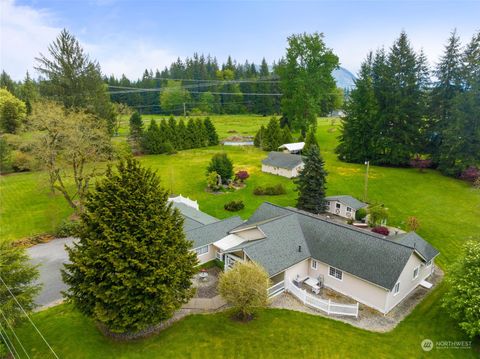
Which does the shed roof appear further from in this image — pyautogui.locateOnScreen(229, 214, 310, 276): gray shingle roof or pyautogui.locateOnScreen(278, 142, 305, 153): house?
pyautogui.locateOnScreen(229, 214, 310, 276): gray shingle roof

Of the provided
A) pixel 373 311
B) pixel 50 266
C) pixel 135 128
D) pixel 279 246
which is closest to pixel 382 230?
pixel 373 311

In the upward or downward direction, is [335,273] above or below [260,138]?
below

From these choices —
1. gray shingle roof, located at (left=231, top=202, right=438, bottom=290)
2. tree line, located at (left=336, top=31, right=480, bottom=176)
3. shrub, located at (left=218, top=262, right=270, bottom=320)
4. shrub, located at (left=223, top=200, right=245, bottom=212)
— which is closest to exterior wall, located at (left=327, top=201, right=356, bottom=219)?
gray shingle roof, located at (left=231, top=202, right=438, bottom=290)

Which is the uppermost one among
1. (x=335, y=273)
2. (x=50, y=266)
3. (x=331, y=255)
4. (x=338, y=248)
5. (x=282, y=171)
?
(x=282, y=171)

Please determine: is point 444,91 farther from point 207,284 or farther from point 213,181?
point 207,284

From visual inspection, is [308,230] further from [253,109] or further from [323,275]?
[253,109]

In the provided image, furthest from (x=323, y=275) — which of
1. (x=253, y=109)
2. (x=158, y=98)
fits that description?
(x=158, y=98)

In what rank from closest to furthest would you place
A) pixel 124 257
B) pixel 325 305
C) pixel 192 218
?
1. pixel 124 257
2. pixel 325 305
3. pixel 192 218
